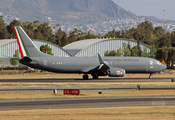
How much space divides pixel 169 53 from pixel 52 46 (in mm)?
46205

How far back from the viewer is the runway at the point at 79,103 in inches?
894

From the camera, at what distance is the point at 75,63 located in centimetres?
4897

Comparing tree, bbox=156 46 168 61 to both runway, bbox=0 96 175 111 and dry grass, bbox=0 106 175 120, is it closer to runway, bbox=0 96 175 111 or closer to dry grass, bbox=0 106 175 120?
→ runway, bbox=0 96 175 111

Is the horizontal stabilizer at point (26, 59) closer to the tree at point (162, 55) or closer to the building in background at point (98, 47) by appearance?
the building in background at point (98, 47)

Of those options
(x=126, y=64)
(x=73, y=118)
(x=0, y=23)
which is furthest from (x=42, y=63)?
(x=0, y=23)

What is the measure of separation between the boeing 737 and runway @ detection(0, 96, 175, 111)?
20902mm

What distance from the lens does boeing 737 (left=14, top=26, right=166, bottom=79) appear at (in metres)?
47.4

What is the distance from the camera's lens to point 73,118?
18453 mm

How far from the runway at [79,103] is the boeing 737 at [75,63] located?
2090 centimetres

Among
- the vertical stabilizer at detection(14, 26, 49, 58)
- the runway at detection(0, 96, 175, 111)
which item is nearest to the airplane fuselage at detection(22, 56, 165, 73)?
the vertical stabilizer at detection(14, 26, 49, 58)

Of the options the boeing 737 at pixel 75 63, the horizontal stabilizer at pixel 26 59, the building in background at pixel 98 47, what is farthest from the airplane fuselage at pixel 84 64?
the building in background at pixel 98 47

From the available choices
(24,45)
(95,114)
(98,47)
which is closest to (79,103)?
(95,114)

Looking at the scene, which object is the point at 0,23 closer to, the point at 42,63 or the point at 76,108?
the point at 42,63

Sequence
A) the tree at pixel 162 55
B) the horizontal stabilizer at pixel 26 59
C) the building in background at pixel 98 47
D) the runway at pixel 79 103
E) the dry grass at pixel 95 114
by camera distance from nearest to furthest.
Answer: the dry grass at pixel 95 114 → the runway at pixel 79 103 → the horizontal stabilizer at pixel 26 59 → the tree at pixel 162 55 → the building in background at pixel 98 47
